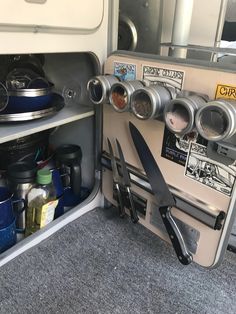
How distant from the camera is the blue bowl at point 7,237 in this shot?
0.68 meters

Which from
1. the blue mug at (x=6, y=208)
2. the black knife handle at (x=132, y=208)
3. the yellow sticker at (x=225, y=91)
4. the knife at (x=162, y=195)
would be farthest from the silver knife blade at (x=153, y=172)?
the blue mug at (x=6, y=208)

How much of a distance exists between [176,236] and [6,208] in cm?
42

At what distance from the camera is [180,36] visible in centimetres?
76

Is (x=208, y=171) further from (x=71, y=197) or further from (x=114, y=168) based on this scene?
(x=71, y=197)

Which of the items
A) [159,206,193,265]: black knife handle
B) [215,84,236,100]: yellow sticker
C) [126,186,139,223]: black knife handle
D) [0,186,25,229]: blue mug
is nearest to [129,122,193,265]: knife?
[159,206,193,265]: black knife handle

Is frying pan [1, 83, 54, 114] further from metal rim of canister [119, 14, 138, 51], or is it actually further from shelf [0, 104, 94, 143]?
metal rim of canister [119, 14, 138, 51]

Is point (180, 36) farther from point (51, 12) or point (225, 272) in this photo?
point (225, 272)

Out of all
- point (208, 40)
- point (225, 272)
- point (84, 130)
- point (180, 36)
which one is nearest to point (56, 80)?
point (84, 130)

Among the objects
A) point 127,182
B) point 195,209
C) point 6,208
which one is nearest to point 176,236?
point 195,209

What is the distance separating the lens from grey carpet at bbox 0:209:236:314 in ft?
1.98

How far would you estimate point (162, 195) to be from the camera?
0.64m

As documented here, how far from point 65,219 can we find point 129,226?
0.66ft

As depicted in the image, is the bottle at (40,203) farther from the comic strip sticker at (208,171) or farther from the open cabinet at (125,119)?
the comic strip sticker at (208,171)

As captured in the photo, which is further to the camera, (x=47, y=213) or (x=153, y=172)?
(x=47, y=213)
